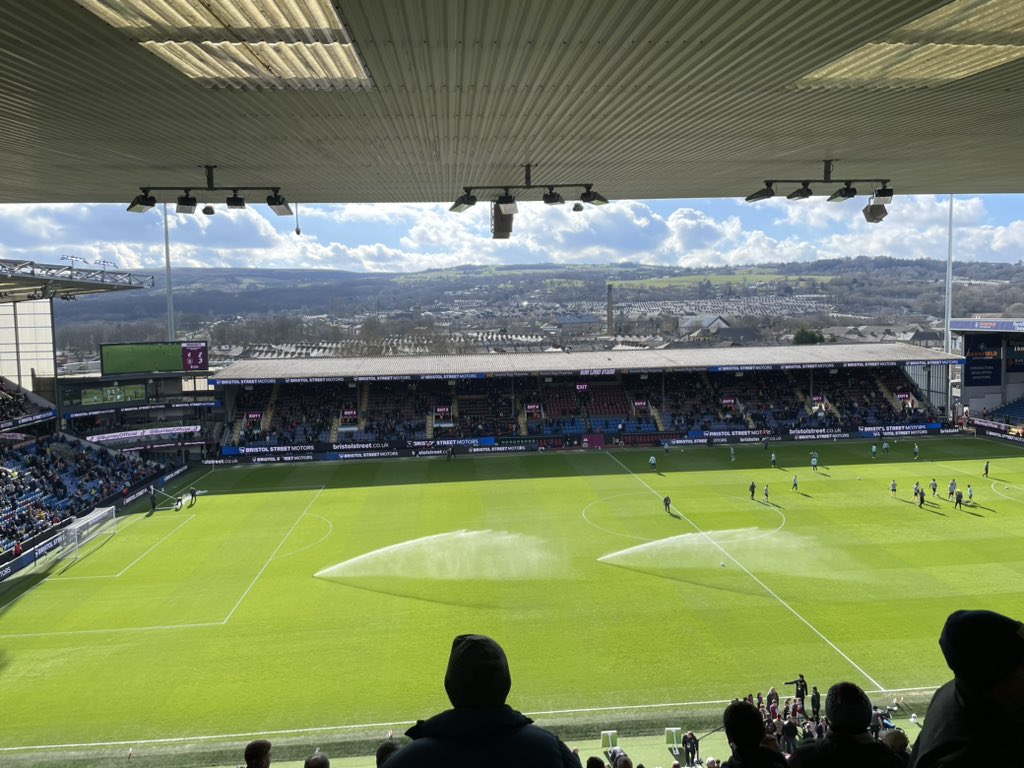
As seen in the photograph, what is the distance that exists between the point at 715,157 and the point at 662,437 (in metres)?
39.1

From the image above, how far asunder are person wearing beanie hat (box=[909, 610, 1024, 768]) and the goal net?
34172mm

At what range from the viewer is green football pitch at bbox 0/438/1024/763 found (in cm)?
1758

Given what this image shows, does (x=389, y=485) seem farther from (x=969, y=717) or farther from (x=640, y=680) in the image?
(x=969, y=717)

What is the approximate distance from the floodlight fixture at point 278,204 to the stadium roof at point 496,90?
A: 0.34 m

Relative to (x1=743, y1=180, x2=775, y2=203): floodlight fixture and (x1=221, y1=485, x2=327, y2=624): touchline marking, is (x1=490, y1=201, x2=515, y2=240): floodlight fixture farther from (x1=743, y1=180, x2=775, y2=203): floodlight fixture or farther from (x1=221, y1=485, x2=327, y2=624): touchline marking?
(x1=221, y1=485, x2=327, y2=624): touchline marking

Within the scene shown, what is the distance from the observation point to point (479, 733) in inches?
Answer: 99.0

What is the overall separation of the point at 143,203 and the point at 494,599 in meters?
15.7

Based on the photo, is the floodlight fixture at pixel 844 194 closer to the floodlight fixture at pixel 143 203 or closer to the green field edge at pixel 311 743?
the green field edge at pixel 311 743

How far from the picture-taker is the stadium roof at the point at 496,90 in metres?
7.36

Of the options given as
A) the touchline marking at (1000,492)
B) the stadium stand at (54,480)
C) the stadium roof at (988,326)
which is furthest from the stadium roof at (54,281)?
the stadium roof at (988,326)

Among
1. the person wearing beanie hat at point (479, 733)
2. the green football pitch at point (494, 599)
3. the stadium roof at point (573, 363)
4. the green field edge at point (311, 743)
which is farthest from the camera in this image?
the stadium roof at point (573, 363)

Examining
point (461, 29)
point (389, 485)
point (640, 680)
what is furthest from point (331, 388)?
point (461, 29)

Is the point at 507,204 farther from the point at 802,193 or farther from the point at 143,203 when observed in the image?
the point at 143,203

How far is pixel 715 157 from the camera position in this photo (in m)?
14.0
